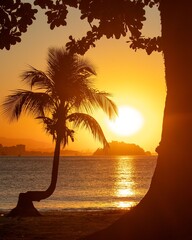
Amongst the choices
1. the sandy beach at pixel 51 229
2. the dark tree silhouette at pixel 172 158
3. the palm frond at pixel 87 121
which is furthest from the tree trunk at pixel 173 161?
the palm frond at pixel 87 121

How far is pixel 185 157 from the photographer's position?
8469mm

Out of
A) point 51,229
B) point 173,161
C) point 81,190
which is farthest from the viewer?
point 81,190

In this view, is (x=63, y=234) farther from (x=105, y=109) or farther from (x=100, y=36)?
(x=105, y=109)

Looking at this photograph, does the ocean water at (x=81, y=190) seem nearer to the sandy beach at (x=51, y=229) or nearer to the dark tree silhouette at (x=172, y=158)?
the sandy beach at (x=51, y=229)

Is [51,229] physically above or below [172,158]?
below

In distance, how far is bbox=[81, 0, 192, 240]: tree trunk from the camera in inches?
329

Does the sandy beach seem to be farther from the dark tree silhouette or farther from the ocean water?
the ocean water

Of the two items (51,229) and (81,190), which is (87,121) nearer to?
(51,229)

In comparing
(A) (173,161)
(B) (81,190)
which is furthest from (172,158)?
(B) (81,190)

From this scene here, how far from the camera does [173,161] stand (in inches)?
337

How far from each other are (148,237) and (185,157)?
1.23 meters

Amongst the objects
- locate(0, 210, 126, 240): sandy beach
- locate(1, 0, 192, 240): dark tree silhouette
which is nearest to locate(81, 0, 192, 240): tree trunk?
locate(1, 0, 192, 240): dark tree silhouette

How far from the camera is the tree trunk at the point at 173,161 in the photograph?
8359 millimetres

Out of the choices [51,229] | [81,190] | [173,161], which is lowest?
[81,190]
